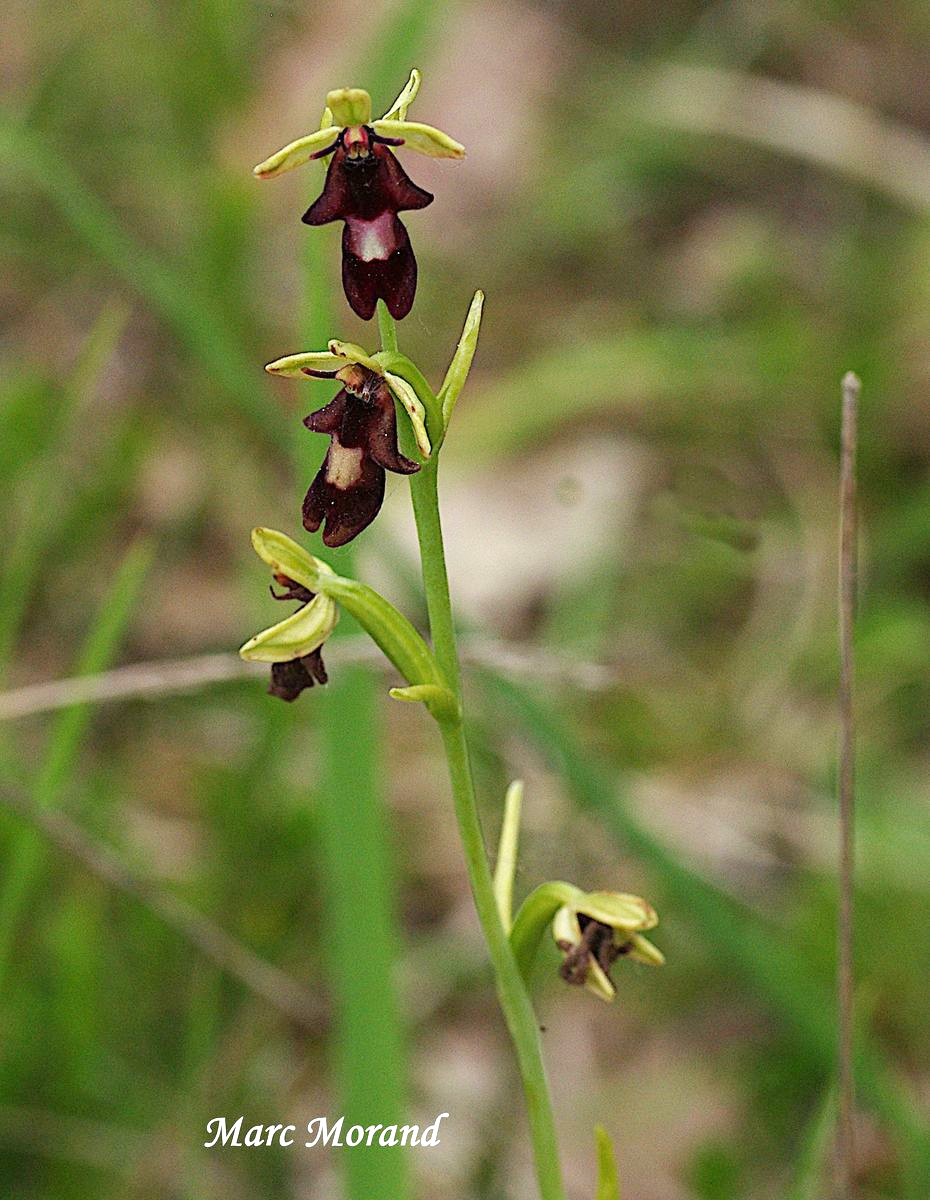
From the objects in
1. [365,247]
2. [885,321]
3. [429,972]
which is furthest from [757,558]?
[365,247]

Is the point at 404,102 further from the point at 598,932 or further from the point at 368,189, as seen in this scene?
the point at 598,932

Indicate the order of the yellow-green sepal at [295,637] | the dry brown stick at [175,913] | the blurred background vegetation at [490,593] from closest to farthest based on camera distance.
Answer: the yellow-green sepal at [295,637] < the dry brown stick at [175,913] < the blurred background vegetation at [490,593]

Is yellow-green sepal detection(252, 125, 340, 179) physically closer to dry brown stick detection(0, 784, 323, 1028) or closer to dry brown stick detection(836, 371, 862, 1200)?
dry brown stick detection(836, 371, 862, 1200)

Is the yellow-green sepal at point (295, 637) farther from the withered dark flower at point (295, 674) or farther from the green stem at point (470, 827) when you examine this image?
the green stem at point (470, 827)

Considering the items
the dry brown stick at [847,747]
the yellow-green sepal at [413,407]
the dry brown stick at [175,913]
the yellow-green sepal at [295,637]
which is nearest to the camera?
the yellow-green sepal at [413,407]

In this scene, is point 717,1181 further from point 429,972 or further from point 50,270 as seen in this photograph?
point 50,270

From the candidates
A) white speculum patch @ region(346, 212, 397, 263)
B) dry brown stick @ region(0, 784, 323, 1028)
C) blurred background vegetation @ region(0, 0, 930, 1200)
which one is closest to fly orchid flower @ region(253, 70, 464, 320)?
white speculum patch @ region(346, 212, 397, 263)

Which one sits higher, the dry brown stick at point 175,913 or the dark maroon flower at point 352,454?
the dark maroon flower at point 352,454

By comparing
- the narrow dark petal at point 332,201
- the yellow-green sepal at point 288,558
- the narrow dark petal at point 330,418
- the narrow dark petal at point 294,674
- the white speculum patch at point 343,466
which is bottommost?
the narrow dark petal at point 294,674

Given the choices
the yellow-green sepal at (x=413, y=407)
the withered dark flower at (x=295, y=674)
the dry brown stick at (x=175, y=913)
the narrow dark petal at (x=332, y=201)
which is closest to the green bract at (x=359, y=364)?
the yellow-green sepal at (x=413, y=407)

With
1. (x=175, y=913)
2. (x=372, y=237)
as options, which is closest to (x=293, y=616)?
(x=372, y=237)
